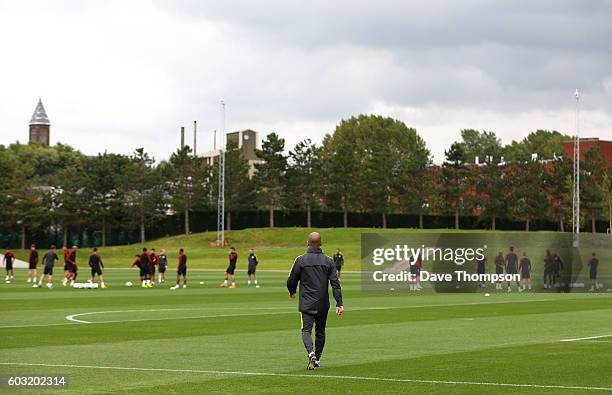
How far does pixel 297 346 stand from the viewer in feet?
66.8

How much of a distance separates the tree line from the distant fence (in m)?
0.94

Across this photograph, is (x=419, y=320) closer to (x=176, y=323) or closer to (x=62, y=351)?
(x=176, y=323)

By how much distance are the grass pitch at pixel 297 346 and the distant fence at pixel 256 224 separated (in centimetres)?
9028

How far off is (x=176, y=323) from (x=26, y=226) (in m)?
97.4

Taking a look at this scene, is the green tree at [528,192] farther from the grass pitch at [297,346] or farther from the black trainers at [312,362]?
the black trainers at [312,362]

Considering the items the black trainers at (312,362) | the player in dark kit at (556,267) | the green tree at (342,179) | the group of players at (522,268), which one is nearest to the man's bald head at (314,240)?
the black trainers at (312,362)

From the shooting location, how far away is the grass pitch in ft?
48.4

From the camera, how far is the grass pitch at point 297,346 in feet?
48.4

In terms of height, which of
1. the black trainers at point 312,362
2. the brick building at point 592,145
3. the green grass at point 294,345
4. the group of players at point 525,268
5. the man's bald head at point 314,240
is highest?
the brick building at point 592,145

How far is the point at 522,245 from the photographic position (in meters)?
49.3

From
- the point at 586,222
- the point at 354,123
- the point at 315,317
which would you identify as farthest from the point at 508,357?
the point at 354,123

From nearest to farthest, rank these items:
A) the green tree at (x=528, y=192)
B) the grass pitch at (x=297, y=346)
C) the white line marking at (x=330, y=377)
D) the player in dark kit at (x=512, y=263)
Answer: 1. the white line marking at (x=330, y=377)
2. the grass pitch at (x=297, y=346)
3. the player in dark kit at (x=512, y=263)
4. the green tree at (x=528, y=192)

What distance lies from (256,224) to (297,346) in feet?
366

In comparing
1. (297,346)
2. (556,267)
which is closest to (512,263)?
(556,267)
